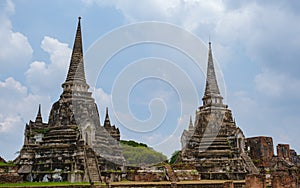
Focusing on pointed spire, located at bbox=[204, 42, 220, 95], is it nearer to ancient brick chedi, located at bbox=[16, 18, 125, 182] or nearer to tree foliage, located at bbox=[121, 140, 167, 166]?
ancient brick chedi, located at bbox=[16, 18, 125, 182]

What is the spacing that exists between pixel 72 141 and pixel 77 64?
8.52 m

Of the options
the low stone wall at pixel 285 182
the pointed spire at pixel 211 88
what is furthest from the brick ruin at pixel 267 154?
the low stone wall at pixel 285 182

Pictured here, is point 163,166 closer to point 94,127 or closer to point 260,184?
point 94,127

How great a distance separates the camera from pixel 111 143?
3459cm

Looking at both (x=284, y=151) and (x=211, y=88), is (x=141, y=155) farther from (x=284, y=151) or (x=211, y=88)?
(x=284, y=151)

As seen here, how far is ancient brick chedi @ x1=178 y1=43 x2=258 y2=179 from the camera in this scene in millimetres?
34000

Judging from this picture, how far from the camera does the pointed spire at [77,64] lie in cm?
3434

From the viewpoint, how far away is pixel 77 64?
3488 cm

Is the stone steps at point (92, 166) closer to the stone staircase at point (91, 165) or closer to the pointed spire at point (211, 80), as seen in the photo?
the stone staircase at point (91, 165)

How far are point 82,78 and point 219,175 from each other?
1575 cm

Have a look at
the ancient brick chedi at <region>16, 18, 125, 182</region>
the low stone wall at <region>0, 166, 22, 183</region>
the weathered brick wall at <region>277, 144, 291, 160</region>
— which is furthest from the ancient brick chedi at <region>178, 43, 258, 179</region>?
the low stone wall at <region>0, 166, 22, 183</region>

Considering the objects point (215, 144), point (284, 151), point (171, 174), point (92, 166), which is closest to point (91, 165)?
point (92, 166)

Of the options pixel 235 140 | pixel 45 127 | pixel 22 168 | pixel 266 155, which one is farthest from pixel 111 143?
pixel 266 155

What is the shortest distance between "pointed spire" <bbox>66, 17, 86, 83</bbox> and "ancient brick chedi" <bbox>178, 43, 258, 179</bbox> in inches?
508
